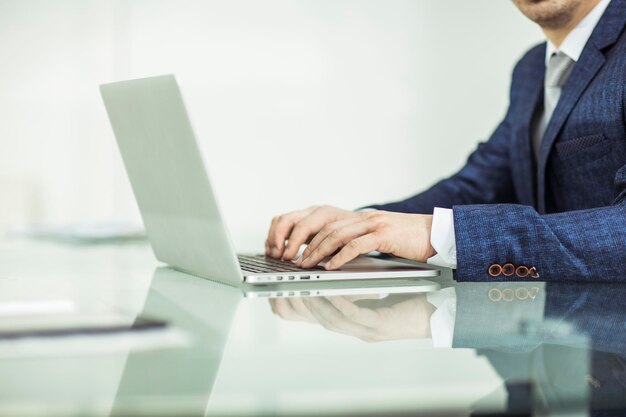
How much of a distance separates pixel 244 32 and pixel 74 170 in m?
1.30

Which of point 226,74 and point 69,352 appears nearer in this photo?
point 69,352

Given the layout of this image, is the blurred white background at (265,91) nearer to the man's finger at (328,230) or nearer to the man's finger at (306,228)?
the man's finger at (306,228)

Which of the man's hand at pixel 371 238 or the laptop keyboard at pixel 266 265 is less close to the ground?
the man's hand at pixel 371 238

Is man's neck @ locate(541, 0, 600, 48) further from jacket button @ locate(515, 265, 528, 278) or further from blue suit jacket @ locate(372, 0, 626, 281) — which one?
jacket button @ locate(515, 265, 528, 278)

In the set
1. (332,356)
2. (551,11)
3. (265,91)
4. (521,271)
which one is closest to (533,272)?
(521,271)

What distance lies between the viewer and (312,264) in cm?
137

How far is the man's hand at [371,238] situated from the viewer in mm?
1342

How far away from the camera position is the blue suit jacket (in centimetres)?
136

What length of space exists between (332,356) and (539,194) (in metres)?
1.40

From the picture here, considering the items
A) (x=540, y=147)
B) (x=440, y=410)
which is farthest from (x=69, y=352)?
(x=540, y=147)

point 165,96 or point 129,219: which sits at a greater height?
point 165,96

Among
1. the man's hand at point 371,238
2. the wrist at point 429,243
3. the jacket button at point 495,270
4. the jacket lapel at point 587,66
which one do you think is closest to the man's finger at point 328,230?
the man's hand at point 371,238

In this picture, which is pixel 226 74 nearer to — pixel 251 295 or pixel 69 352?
pixel 251 295

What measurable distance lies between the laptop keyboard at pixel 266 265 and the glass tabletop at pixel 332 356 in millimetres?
140
